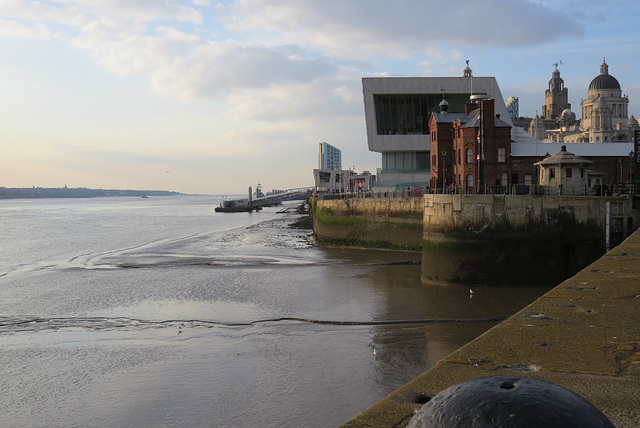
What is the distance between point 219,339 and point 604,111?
177 meters

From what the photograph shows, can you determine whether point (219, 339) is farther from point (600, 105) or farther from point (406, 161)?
point (600, 105)

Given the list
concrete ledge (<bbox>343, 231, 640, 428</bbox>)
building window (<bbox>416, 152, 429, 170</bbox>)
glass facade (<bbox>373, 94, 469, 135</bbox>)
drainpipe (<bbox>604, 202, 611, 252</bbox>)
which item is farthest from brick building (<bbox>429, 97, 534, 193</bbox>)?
concrete ledge (<bbox>343, 231, 640, 428</bbox>)

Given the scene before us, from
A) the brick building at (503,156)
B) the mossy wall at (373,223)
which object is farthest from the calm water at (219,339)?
the brick building at (503,156)

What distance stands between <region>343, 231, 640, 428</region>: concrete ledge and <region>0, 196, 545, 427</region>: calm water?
485 centimetres

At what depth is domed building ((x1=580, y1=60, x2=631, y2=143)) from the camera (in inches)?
6531

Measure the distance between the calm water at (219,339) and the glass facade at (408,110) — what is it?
112 feet

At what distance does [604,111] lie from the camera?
168m

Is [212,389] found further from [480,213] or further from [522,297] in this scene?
[480,213]

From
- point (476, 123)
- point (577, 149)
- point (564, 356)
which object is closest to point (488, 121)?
point (476, 123)

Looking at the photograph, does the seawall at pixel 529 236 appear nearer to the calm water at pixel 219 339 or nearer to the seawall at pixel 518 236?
the seawall at pixel 518 236

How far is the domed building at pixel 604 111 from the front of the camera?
544ft

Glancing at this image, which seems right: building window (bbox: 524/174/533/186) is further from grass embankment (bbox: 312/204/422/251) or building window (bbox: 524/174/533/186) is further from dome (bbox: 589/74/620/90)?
dome (bbox: 589/74/620/90)

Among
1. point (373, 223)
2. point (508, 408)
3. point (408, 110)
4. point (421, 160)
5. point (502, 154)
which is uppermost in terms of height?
point (408, 110)

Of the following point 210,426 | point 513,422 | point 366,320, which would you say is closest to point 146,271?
point 366,320
